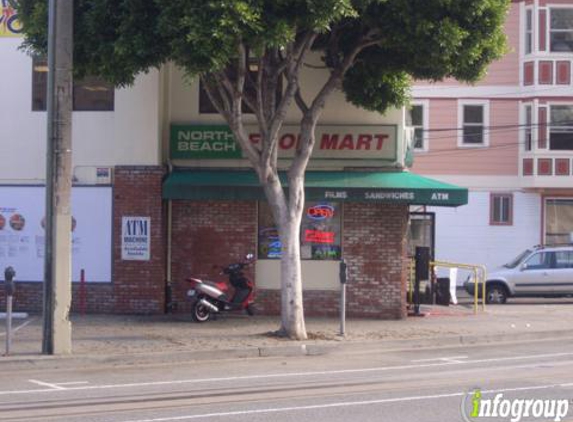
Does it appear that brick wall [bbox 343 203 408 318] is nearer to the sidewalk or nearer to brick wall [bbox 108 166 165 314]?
the sidewalk

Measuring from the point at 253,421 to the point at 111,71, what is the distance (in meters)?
7.84

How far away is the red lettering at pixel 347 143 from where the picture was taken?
68.2ft

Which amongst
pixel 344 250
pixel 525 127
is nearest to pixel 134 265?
pixel 344 250

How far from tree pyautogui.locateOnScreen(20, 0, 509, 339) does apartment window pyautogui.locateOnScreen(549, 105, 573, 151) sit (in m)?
18.0

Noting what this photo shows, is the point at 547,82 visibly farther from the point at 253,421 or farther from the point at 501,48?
the point at 253,421

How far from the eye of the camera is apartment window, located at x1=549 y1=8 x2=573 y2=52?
34906 mm

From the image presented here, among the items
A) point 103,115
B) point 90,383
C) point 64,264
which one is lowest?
point 90,383

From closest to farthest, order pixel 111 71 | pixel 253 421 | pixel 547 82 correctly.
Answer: pixel 253 421
pixel 111 71
pixel 547 82

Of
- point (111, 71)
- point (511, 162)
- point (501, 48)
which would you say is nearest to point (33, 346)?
point (111, 71)

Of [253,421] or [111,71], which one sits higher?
[111,71]

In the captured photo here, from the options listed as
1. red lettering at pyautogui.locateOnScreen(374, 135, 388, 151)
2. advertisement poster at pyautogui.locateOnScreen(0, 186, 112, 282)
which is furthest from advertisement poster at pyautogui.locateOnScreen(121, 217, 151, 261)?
red lettering at pyautogui.locateOnScreen(374, 135, 388, 151)

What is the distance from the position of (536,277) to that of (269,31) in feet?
55.6

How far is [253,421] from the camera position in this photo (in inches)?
389

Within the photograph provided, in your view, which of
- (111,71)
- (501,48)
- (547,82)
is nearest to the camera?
(111,71)
